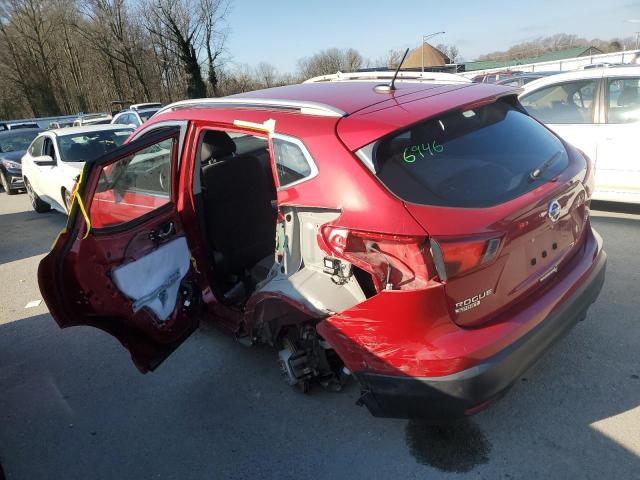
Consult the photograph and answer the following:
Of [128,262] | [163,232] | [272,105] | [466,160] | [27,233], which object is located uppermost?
[272,105]

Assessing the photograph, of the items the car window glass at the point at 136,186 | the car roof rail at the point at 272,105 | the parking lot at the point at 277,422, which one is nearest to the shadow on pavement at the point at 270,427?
the parking lot at the point at 277,422

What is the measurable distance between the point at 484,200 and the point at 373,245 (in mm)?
530

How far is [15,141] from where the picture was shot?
1289 centimetres

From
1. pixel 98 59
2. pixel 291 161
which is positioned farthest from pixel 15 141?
pixel 98 59

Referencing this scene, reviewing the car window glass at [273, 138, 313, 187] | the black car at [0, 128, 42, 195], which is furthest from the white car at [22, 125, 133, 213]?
the car window glass at [273, 138, 313, 187]

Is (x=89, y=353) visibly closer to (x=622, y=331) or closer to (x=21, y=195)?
(x=622, y=331)

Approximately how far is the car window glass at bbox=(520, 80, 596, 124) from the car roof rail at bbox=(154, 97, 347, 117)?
4423 millimetres

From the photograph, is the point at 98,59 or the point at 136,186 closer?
the point at 136,186

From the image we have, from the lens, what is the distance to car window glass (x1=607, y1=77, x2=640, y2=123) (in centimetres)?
506

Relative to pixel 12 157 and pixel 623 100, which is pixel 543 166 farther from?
pixel 12 157

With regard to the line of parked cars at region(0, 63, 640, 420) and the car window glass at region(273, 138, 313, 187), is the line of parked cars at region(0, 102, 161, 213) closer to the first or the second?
the line of parked cars at region(0, 63, 640, 420)

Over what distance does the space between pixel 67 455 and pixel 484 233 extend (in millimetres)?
2556

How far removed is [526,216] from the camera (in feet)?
6.76

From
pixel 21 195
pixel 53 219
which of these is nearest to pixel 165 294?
pixel 53 219
